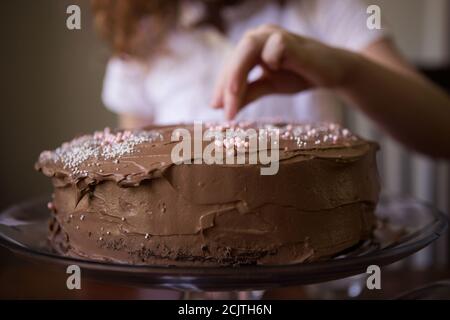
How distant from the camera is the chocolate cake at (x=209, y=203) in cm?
57

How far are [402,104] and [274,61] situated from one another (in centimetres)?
34

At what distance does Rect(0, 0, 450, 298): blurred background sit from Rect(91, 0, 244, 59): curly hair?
0.59 metres

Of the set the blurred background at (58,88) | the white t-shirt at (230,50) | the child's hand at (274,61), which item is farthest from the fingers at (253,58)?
the blurred background at (58,88)

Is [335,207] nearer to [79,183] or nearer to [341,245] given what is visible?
[341,245]

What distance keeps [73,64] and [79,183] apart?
54.5 inches

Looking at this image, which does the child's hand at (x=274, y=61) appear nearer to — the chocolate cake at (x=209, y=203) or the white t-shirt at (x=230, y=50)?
the chocolate cake at (x=209, y=203)

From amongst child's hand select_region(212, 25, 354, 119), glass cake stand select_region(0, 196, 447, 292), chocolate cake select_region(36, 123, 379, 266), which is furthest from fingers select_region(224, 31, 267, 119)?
glass cake stand select_region(0, 196, 447, 292)

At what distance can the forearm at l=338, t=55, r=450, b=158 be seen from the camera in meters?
0.93

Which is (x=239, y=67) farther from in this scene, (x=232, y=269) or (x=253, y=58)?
(x=232, y=269)

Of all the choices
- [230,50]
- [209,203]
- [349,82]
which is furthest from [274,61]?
[230,50]

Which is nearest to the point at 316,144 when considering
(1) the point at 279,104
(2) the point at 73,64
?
(1) the point at 279,104

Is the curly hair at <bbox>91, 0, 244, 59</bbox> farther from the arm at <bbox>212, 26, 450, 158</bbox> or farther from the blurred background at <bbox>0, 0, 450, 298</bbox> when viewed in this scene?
the blurred background at <bbox>0, 0, 450, 298</bbox>

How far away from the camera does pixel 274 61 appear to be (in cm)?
79
